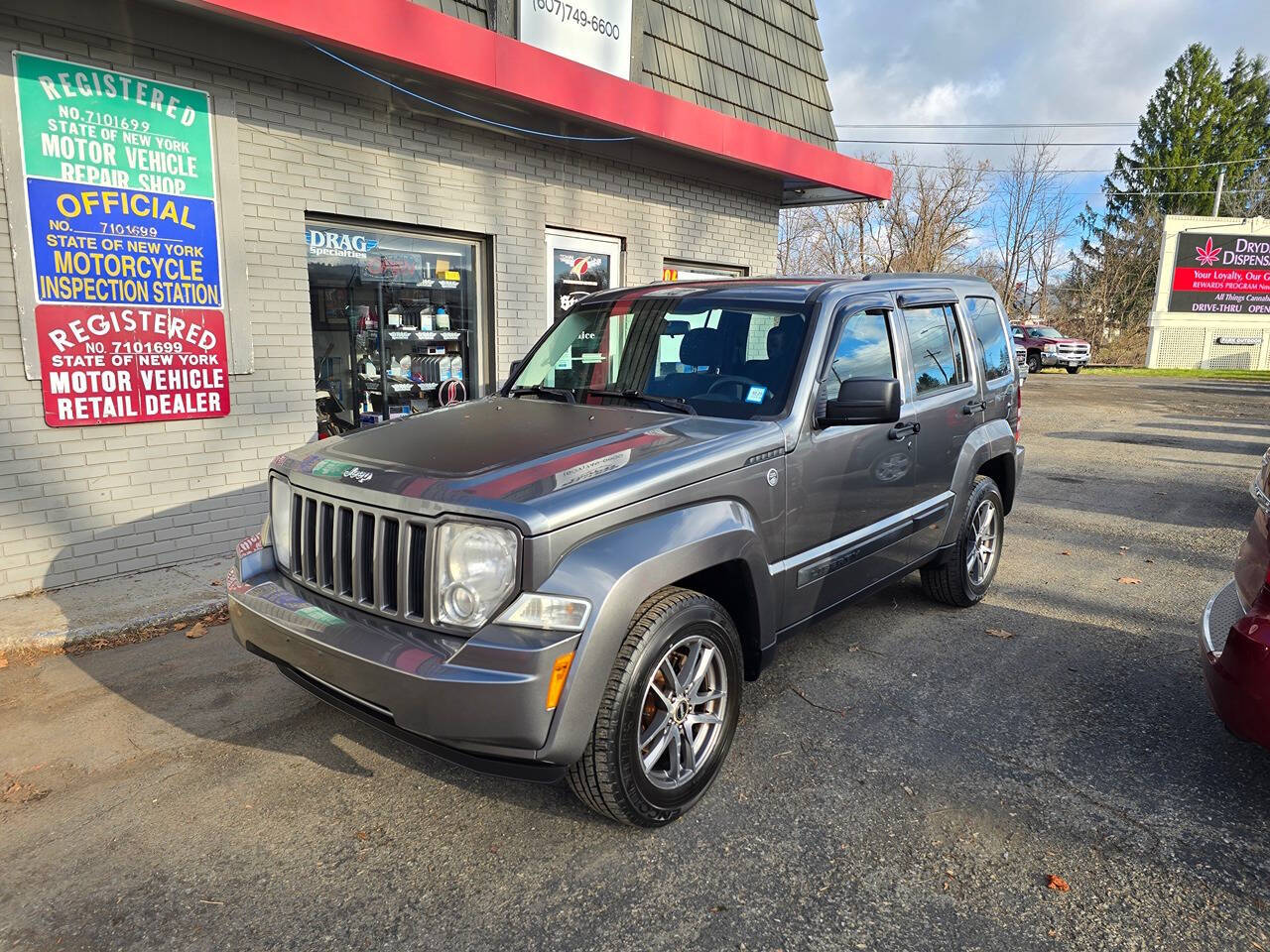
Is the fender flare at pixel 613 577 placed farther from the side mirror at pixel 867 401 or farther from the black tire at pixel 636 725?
the side mirror at pixel 867 401

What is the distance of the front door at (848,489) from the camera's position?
11.7 feet

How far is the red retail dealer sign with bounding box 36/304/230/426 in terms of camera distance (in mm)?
5219

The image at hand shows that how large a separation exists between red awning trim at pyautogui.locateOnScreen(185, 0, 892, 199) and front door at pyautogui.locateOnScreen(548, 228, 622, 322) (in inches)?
50.6

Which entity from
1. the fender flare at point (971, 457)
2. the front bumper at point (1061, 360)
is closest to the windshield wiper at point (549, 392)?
the fender flare at point (971, 457)

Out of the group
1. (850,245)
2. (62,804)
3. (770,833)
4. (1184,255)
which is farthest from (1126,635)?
(1184,255)

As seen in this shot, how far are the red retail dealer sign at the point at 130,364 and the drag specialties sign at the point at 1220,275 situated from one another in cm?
3944

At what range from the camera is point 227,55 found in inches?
224

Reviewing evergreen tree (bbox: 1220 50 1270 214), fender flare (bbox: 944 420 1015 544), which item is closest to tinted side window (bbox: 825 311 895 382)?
fender flare (bbox: 944 420 1015 544)

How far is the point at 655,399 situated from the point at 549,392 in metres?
0.71

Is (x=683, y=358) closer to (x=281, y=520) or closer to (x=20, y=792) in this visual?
(x=281, y=520)

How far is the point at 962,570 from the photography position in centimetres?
507

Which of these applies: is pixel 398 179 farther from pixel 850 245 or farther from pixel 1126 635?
pixel 850 245

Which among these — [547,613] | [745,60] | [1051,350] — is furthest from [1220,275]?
[547,613]

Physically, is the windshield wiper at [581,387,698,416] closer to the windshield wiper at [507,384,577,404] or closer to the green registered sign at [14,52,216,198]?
the windshield wiper at [507,384,577,404]
